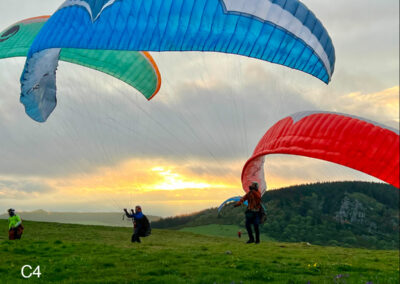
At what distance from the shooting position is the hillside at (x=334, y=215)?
86.2 metres

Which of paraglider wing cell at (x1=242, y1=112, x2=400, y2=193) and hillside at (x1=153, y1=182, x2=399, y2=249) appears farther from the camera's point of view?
hillside at (x1=153, y1=182, x2=399, y2=249)

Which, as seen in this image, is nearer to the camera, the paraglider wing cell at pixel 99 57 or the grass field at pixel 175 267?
the grass field at pixel 175 267

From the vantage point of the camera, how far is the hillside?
8619cm

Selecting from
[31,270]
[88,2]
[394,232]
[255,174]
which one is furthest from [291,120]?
[394,232]

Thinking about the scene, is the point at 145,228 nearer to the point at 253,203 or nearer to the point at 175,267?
the point at 175,267

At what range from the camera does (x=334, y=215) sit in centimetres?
10212

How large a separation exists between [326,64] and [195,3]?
131 inches

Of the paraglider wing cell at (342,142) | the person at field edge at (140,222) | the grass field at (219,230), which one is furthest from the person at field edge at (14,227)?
the grass field at (219,230)

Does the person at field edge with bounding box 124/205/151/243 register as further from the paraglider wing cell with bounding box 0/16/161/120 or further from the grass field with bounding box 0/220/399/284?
the paraglider wing cell with bounding box 0/16/161/120

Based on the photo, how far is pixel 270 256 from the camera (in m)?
11.9

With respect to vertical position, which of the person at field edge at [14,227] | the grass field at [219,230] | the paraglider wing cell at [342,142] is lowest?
the grass field at [219,230]

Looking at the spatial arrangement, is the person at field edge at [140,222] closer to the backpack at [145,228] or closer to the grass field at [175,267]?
the backpack at [145,228]

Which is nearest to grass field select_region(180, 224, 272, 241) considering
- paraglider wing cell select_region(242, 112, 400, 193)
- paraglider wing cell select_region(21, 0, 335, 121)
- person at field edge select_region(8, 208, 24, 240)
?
person at field edge select_region(8, 208, 24, 240)

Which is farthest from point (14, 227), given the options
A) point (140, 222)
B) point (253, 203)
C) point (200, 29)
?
point (200, 29)
